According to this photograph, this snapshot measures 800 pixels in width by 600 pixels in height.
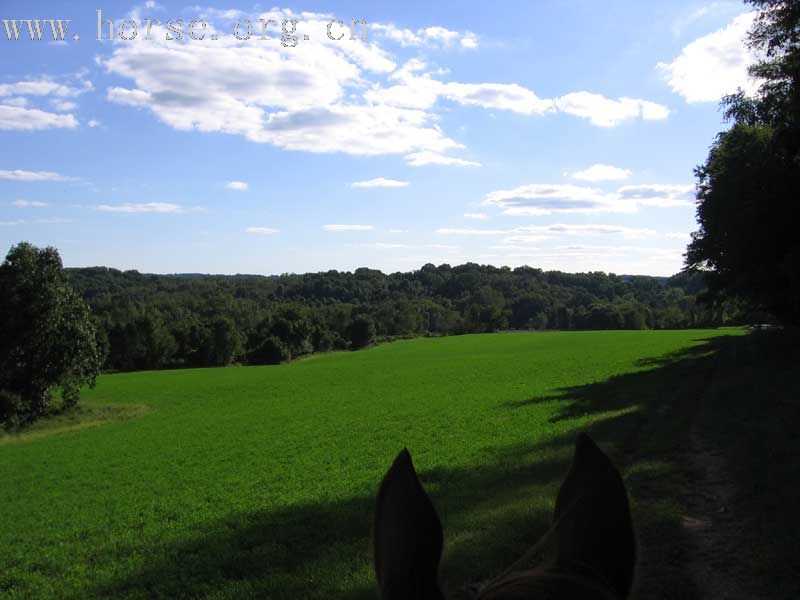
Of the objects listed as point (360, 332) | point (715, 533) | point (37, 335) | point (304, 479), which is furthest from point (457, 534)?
point (360, 332)

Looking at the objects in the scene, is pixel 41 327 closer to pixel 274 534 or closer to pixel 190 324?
pixel 274 534

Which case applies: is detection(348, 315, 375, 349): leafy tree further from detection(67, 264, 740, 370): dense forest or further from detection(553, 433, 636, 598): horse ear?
detection(553, 433, 636, 598): horse ear

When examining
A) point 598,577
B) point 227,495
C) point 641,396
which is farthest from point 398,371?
point 598,577

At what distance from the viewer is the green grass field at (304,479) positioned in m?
8.81

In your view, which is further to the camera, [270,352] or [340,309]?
[340,309]

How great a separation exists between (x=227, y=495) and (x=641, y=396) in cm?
1622

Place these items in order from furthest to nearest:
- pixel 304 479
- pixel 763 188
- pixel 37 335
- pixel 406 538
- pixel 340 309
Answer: pixel 340 309
pixel 37 335
pixel 763 188
pixel 304 479
pixel 406 538

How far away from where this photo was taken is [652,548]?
707 centimetres

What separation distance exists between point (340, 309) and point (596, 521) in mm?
114506

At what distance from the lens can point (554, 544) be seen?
1249 millimetres

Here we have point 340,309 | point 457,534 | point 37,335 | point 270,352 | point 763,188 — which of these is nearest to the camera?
point 457,534

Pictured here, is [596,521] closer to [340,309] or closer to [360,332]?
[360,332]

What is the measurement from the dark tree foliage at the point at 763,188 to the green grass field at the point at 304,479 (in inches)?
232

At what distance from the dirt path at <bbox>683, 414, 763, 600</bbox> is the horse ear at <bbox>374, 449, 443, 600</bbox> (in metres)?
6.14
